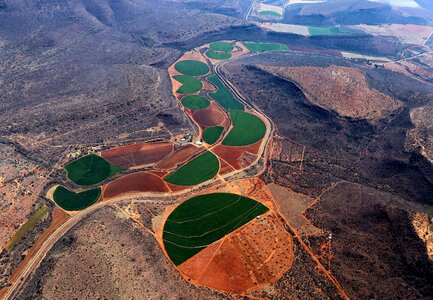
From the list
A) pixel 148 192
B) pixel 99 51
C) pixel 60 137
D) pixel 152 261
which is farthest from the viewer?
pixel 99 51

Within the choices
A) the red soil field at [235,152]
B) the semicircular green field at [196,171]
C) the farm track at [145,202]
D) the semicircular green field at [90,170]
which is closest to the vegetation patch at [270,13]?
the farm track at [145,202]

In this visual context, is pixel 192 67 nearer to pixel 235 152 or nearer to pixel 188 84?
pixel 188 84

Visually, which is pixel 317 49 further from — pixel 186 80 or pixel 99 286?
pixel 99 286

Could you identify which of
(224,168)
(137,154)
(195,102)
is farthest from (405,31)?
(137,154)

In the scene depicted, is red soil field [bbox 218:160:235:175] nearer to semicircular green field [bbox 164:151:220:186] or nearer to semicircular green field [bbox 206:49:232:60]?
semicircular green field [bbox 164:151:220:186]

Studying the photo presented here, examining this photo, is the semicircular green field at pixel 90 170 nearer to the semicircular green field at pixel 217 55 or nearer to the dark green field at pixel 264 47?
the semicircular green field at pixel 217 55

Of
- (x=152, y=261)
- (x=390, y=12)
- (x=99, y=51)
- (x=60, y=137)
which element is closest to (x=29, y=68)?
(x=99, y=51)

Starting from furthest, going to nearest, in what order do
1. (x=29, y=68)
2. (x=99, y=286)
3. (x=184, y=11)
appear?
(x=184, y=11) < (x=29, y=68) < (x=99, y=286)
